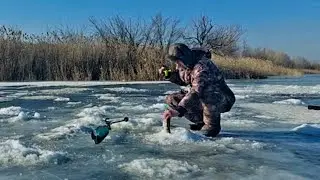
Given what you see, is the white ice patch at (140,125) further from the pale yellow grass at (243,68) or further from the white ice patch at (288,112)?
the pale yellow grass at (243,68)

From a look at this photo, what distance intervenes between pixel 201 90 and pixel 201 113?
436 millimetres

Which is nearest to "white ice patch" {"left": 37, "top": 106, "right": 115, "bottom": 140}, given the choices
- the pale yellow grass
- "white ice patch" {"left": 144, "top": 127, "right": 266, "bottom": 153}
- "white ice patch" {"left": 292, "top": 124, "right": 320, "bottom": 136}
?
"white ice patch" {"left": 144, "top": 127, "right": 266, "bottom": 153}

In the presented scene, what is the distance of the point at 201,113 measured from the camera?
483 cm

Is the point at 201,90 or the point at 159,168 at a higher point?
the point at 201,90

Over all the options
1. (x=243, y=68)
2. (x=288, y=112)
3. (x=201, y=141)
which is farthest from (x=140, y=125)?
(x=243, y=68)

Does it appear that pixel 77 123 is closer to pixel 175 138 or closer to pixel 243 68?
pixel 175 138

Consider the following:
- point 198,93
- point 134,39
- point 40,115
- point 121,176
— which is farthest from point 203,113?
point 134,39

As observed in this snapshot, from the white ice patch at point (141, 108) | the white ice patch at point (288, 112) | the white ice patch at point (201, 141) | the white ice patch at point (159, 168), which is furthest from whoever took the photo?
the white ice patch at point (141, 108)

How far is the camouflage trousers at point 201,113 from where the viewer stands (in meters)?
4.54

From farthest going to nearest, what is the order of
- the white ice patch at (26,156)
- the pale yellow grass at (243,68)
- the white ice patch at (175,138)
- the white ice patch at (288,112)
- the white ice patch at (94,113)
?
1. the pale yellow grass at (243,68)
2. the white ice patch at (94,113)
3. the white ice patch at (288,112)
4. the white ice patch at (175,138)
5. the white ice patch at (26,156)

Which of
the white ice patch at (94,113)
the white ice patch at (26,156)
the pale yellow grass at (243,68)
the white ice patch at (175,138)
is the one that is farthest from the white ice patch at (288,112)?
the pale yellow grass at (243,68)

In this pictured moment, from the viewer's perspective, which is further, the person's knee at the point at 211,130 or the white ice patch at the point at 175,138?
the person's knee at the point at 211,130

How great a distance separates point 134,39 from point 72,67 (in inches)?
253

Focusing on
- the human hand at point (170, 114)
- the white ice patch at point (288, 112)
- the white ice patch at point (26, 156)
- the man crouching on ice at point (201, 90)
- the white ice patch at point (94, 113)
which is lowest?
the white ice patch at point (288, 112)
